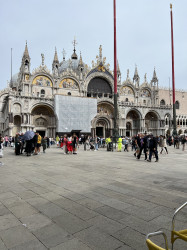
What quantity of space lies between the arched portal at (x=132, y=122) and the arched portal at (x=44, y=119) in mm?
18004

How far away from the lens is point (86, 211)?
12.8ft

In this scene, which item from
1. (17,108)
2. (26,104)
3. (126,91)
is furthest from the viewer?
(126,91)

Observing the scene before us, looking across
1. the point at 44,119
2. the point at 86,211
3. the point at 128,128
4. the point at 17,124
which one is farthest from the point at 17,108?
the point at 86,211

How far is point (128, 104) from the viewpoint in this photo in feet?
137

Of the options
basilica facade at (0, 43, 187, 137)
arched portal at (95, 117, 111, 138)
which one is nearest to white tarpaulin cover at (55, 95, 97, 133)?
basilica facade at (0, 43, 187, 137)

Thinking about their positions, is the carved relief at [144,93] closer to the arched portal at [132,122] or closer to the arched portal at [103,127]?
the arched portal at [132,122]

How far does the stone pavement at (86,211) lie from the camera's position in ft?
9.45

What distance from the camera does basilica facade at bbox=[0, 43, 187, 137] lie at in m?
33.5

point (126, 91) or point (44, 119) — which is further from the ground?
point (126, 91)

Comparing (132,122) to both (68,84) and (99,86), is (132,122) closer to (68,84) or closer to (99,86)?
(99,86)

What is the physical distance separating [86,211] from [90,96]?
38.4 metres

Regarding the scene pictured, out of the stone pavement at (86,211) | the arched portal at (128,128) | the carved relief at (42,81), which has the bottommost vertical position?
the stone pavement at (86,211)

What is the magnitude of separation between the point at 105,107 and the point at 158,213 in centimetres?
3787

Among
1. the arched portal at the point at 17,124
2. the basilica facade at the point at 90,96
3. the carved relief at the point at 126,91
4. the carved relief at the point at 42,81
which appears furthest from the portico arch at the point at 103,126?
the arched portal at the point at 17,124
